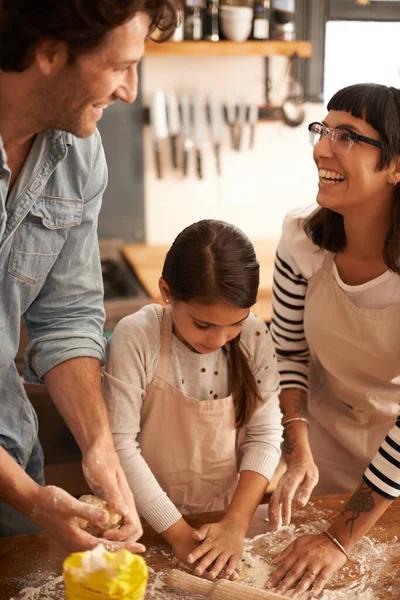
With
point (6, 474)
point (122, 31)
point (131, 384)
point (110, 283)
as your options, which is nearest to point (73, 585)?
point (6, 474)

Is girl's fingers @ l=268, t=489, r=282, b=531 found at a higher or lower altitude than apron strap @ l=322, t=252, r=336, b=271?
lower

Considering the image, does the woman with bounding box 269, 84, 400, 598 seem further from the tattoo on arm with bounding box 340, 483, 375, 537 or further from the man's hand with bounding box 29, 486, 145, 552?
the man's hand with bounding box 29, 486, 145, 552

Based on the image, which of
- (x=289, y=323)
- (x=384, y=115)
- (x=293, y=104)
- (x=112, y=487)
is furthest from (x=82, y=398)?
(x=293, y=104)

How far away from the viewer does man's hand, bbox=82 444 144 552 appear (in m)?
1.14

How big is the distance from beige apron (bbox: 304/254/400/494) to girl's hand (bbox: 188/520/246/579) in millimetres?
512

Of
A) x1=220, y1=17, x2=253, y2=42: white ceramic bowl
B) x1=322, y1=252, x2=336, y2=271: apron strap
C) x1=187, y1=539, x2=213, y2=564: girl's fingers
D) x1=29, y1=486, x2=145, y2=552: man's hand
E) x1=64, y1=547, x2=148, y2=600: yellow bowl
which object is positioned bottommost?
x1=187, y1=539, x2=213, y2=564: girl's fingers

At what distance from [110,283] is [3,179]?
7.19 ft

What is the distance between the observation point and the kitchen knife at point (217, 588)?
118cm

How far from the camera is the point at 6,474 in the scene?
3.66 feet

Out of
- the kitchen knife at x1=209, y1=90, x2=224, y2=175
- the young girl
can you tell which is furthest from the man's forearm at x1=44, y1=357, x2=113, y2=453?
the kitchen knife at x1=209, y1=90, x2=224, y2=175

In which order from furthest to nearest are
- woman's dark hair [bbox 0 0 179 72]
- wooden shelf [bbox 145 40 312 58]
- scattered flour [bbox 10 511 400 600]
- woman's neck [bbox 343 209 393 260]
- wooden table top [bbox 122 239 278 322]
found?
wooden shelf [bbox 145 40 312 58]
wooden table top [bbox 122 239 278 322]
woman's neck [bbox 343 209 393 260]
scattered flour [bbox 10 511 400 600]
woman's dark hair [bbox 0 0 179 72]

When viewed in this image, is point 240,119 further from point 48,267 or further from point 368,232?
point 48,267

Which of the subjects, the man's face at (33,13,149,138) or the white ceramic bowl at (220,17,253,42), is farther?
the white ceramic bowl at (220,17,253,42)

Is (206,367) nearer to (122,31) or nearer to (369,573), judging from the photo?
(369,573)
